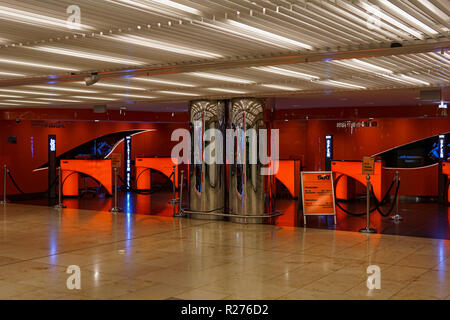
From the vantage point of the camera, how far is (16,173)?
16.2 metres

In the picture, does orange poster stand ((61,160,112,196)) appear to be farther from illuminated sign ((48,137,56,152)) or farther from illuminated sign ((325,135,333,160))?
illuminated sign ((325,135,333,160))

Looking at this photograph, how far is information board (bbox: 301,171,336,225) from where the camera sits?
35.7 feet

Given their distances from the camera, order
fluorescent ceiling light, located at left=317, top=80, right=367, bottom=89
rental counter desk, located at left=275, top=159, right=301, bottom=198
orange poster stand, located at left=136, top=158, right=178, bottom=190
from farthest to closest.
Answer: orange poster stand, located at left=136, top=158, right=178, bottom=190 < rental counter desk, located at left=275, top=159, right=301, bottom=198 < fluorescent ceiling light, located at left=317, top=80, right=367, bottom=89

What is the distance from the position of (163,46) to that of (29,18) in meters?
1.58

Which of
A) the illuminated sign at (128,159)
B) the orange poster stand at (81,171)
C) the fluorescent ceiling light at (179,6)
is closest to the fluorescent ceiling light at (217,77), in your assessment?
the fluorescent ceiling light at (179,6)

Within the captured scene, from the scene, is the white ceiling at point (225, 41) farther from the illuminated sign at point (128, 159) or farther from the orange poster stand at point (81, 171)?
the illuminated sign at point (128, 159)

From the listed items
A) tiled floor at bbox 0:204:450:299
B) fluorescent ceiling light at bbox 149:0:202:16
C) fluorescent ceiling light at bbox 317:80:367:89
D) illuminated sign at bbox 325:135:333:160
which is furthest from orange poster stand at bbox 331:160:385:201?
fluorescent ceiling light at bbox 149:0:202:16

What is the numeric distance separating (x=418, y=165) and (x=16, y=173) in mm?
11532

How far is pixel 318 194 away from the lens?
11.0 m

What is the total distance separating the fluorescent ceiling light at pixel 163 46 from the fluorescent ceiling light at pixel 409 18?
7.85 feet

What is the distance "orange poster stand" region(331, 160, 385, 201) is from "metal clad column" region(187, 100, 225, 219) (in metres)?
4.18

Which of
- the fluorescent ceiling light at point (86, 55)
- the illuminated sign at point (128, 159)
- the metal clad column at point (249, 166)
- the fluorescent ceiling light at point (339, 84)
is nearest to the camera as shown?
the fluorescent ceiling light at point (86, 55)

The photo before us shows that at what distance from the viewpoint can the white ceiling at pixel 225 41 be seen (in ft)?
14.5

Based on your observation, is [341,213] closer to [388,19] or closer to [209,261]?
[209,261]
